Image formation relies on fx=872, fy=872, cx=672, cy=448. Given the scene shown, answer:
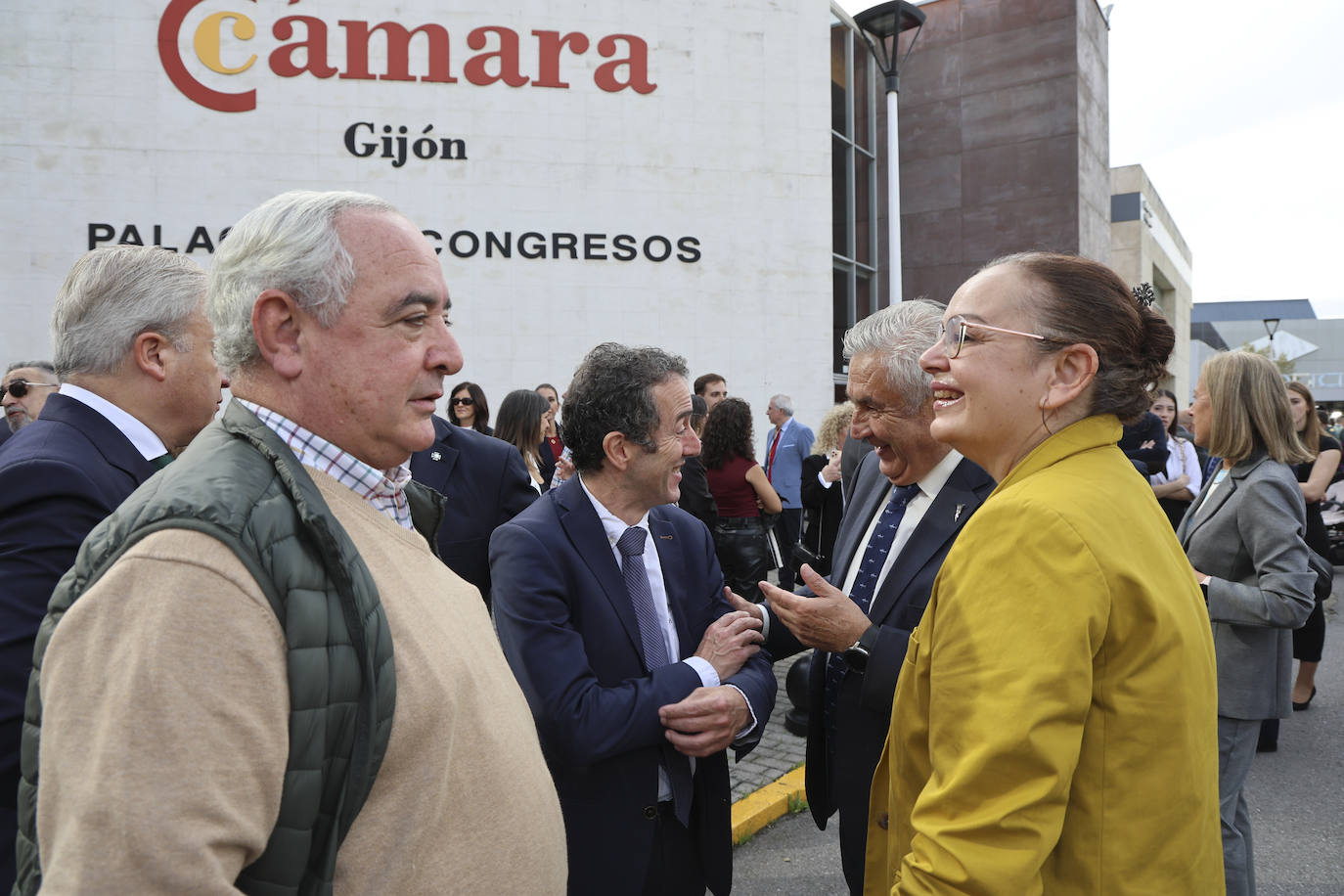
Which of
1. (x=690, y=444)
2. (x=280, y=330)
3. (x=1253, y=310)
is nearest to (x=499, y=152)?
(x=690, y=444)

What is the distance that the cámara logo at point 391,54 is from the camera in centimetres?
1326

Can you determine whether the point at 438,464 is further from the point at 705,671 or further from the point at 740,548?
the point at 740,548

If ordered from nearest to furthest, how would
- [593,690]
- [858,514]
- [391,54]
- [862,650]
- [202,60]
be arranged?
[593,690] → [862,650] → [858,514] → [202,60] → [391,54]

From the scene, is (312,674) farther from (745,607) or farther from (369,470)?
(745,607)

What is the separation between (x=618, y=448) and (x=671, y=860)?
3.61ft

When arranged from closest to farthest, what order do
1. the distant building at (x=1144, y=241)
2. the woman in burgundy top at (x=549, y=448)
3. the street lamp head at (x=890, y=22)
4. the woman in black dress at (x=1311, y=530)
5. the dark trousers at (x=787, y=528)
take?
the woman in black dress at (x=1311, y=530)
the woman in burgundy top at (x=549, y=448)
the dark trousers at (x=787, y=528)
the street lamp head at (x=890, y=22)
the distant building at (x=1144, y=241)

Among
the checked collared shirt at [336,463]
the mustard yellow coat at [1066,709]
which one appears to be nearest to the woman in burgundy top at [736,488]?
the mustard yellow coat at [1066,709]

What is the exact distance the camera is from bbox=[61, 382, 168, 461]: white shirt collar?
6.63ft

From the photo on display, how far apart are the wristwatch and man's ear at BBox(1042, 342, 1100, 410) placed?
33.6 inches

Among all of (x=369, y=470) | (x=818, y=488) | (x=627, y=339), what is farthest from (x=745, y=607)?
(x=627, y=339)

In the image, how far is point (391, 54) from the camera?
Answer: 13742mm

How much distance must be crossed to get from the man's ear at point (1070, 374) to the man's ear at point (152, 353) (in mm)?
2007

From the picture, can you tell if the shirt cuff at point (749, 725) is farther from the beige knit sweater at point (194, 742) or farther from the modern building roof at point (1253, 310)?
the modern building roof at point (1253, 310)

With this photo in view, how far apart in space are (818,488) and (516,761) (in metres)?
5.62
